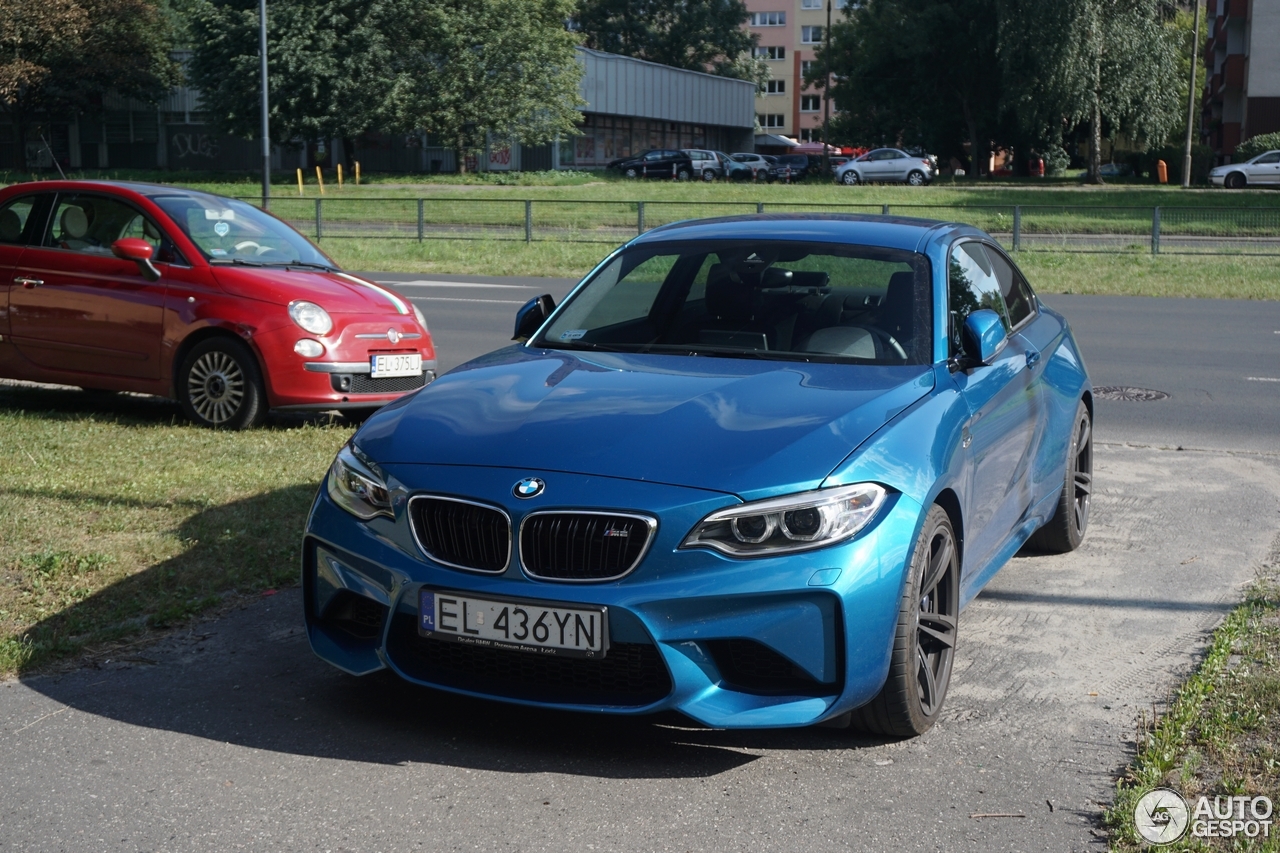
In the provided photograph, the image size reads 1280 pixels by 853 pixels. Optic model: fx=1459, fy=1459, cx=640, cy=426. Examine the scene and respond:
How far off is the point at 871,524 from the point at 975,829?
2.75 feet

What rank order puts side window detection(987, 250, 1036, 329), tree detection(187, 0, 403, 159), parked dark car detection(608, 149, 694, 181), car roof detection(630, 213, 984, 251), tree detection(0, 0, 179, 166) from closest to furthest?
car roof detection(630, 213, 984, 251), side window detection(987, 250, 1036, 329), tree detection(187, 0, 403, 159), tree detection(0, 0, 179, 166), parked dark car detection(608, 149, 694, 181)

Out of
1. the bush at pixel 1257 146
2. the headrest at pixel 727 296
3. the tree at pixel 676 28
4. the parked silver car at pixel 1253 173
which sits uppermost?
the tree at pixel 676 28

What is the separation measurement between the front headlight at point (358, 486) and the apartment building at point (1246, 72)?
63115mm

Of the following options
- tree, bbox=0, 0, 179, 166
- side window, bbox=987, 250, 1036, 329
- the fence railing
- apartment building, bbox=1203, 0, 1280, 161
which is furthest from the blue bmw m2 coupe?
apartment building, bbox=1203, 0, 1280, 161

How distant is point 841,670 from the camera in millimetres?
3945

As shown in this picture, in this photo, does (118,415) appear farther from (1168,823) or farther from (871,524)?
(1168,823)

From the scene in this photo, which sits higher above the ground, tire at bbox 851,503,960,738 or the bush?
the bush

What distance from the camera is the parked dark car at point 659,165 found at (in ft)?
206

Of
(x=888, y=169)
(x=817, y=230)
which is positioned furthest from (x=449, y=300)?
(x=888, y=169)

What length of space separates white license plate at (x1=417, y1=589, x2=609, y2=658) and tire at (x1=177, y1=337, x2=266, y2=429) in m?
5.55

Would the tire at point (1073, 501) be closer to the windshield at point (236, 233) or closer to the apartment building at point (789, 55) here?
the windshield at point (236, 233)

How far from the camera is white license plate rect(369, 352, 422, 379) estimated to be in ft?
31.1

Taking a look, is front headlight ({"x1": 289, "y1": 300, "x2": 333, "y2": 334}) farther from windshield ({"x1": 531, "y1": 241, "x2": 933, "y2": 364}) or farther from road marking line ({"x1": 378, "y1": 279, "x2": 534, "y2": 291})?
road marking line ({"x1": 378, "y1": 279, "x2": 534, "y2": 291})

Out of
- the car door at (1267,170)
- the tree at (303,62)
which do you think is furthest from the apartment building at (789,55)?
the car door at (1267,170)
